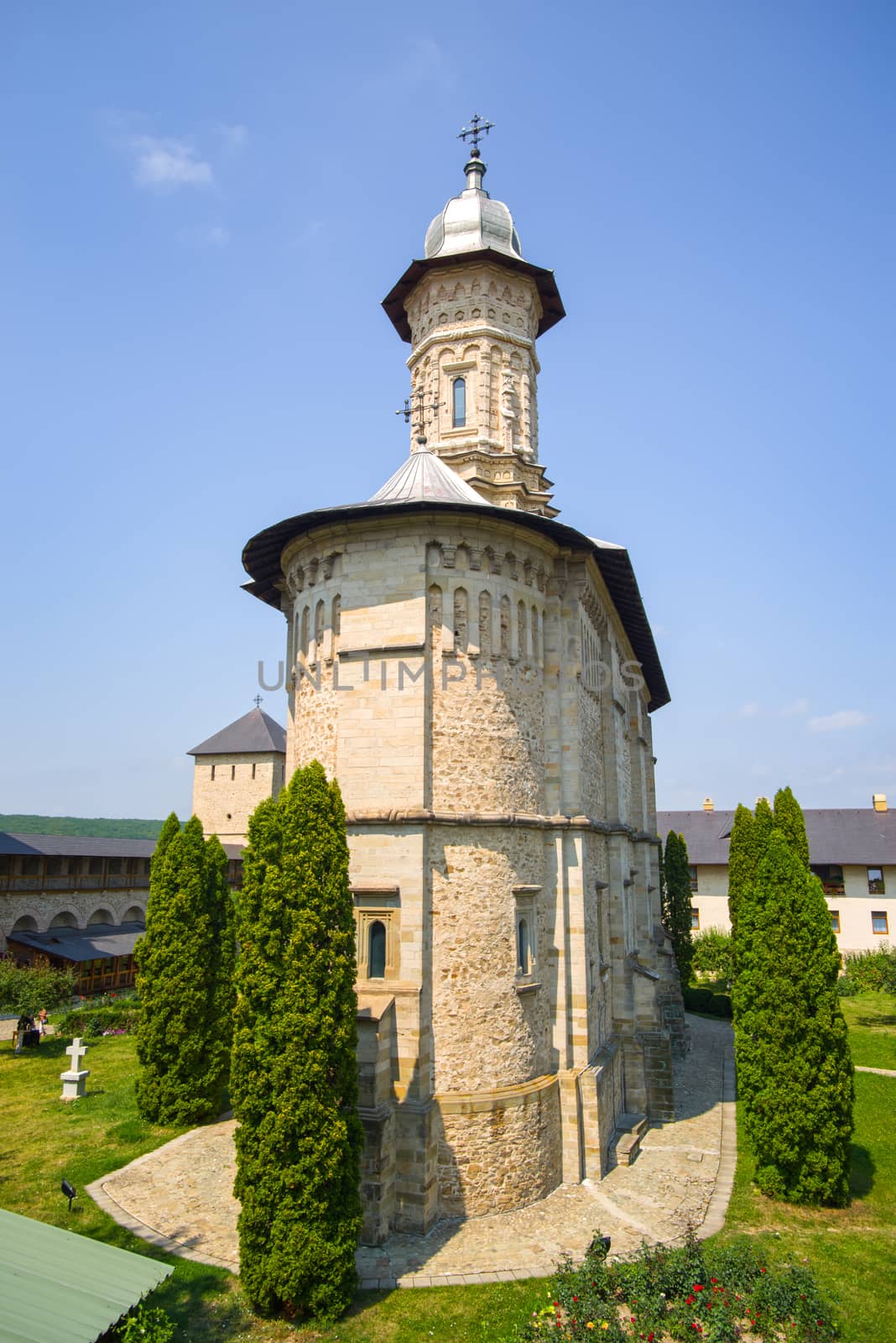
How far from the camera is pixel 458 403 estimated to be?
19.4 metres

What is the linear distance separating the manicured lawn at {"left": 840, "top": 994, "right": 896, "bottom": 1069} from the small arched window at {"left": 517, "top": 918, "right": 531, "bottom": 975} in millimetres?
12552

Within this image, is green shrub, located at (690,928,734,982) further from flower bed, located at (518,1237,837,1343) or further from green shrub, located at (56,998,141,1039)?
flower bed, located at (518,1237,837,1343)

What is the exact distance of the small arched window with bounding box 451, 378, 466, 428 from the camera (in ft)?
63.3

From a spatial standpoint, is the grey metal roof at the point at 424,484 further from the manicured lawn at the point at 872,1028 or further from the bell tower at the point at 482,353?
the manicured lawn at the point at 872,1028

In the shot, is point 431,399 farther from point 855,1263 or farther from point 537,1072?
point 855,1263

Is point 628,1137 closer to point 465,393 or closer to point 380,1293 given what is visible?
point 380,1293

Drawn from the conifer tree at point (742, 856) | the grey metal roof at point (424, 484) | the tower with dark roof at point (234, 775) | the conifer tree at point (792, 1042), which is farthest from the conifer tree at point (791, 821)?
the tower with dark roof at point (234, 775)

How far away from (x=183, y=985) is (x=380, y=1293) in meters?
7.52

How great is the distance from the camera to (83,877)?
103ft

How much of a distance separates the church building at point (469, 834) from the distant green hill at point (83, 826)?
102268 mm

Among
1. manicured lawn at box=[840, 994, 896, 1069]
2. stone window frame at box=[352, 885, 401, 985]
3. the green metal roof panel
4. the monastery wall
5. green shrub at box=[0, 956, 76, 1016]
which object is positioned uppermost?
the monastery wall

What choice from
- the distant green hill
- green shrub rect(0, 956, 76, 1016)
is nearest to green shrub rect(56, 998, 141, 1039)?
green shrub rect(0, 956, 76, 1016)

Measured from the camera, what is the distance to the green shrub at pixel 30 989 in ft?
67.8

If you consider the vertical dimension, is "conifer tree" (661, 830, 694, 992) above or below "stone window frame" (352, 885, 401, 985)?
below
